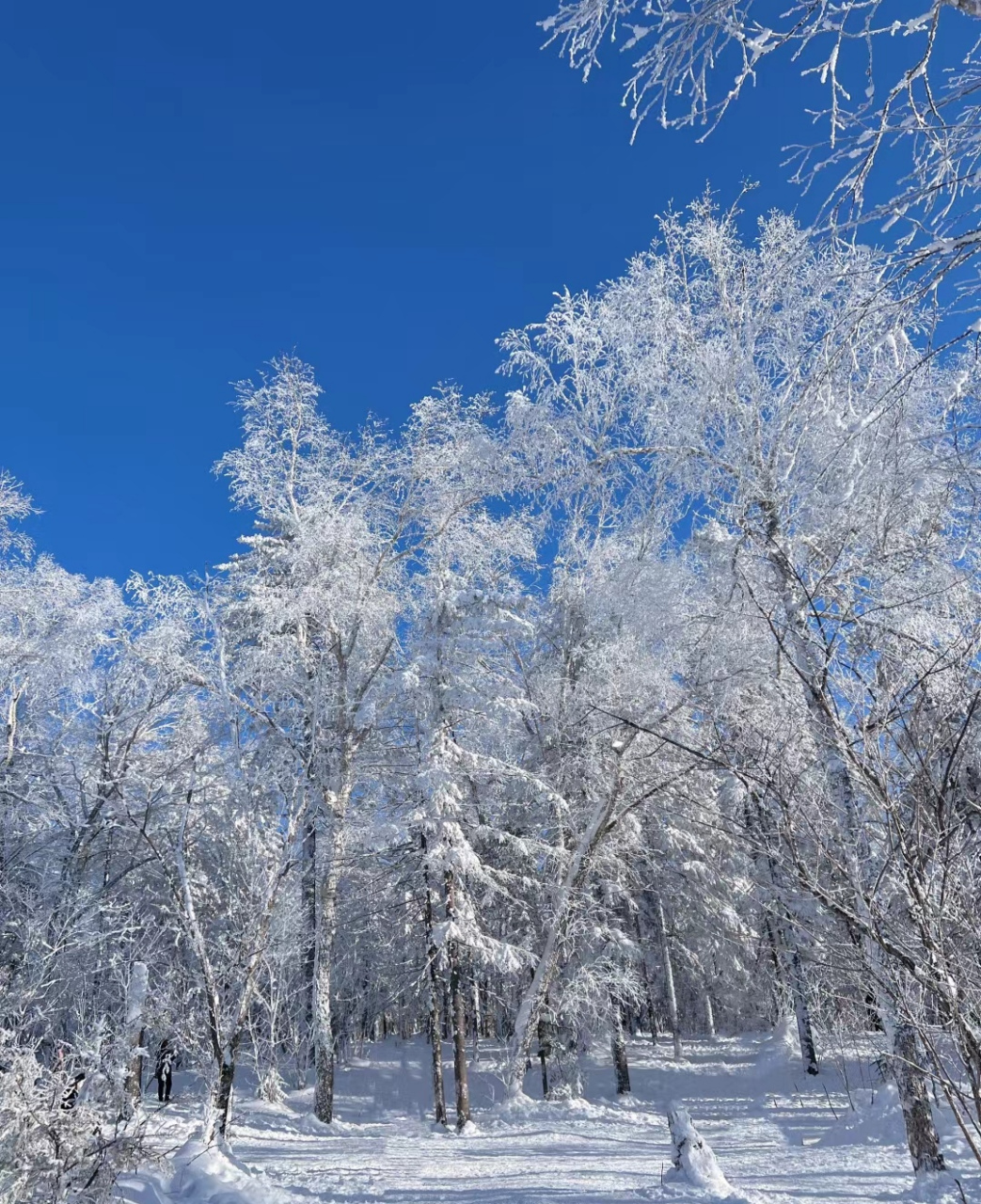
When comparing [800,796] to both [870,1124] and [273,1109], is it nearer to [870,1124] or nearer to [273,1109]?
[870,1124]

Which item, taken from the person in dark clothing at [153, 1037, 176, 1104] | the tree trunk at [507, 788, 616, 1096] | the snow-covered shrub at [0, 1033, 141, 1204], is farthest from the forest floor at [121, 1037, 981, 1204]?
the tree trunk at [507, 788, 616, 1096]

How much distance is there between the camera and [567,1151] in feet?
33.2

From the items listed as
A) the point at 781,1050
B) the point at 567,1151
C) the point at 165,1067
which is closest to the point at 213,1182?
the point at 567,1151

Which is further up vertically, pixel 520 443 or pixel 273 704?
Result: pixel 520 443

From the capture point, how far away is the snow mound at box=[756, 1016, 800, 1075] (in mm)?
19781

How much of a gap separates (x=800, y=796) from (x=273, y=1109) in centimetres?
1585

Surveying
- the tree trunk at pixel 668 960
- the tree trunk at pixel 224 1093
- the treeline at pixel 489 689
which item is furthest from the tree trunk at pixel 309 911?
the tree trunk at pixel 668 960

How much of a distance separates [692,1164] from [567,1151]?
163 inches

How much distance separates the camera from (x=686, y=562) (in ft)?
30.0

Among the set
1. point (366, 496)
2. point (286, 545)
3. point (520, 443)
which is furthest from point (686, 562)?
point (286, 545)

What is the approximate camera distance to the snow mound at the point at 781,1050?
64.9 feet

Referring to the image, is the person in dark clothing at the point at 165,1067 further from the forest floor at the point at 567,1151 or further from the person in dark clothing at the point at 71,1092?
the person in dark clothing at the point at 71,1092

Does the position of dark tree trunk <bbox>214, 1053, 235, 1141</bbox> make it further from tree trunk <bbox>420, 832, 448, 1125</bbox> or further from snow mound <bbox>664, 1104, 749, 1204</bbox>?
snow mound <bbox>664, 1104, 749, 1204</bbox>

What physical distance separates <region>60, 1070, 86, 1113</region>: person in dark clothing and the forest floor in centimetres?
67
